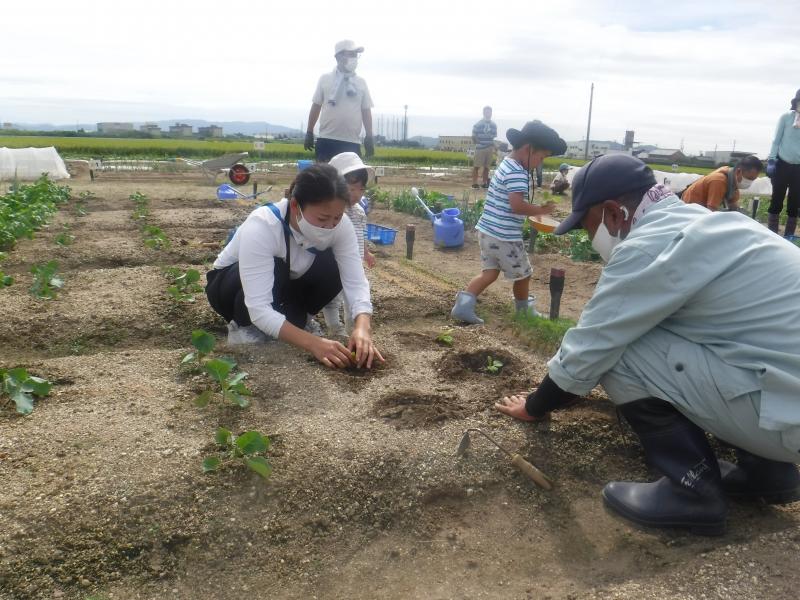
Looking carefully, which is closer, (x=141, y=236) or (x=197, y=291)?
(x=197, y=291)

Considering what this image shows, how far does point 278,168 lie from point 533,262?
13.8 m

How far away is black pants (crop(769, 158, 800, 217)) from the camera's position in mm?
7223

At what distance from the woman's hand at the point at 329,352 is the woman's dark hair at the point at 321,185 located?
2.07ft

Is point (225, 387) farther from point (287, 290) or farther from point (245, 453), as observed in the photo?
point (287, 290)

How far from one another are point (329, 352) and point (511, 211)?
6.02 ft

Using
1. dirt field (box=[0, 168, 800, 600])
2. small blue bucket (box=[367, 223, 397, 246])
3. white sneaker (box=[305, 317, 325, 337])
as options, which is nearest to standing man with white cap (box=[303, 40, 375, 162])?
small blue bucket (box=[367, 223, 397, 246])

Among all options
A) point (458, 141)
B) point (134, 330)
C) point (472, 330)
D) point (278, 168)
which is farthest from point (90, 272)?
point (458, 141)

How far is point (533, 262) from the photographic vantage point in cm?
687

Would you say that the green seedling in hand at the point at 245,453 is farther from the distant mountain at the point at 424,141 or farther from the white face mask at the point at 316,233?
the distant mountain at the point at 424,141

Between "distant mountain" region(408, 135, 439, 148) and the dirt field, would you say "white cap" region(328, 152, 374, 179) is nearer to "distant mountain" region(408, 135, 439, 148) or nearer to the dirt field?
the dirt field

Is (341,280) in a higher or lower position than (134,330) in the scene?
higher

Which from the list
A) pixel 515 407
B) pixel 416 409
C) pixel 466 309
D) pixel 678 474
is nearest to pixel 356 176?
pixel 466 309

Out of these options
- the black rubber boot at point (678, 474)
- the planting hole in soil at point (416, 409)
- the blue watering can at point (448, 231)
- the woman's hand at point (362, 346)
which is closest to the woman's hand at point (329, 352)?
the woman's hand at point (362, 346)

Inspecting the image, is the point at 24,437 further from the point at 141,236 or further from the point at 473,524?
the point at 141,236
